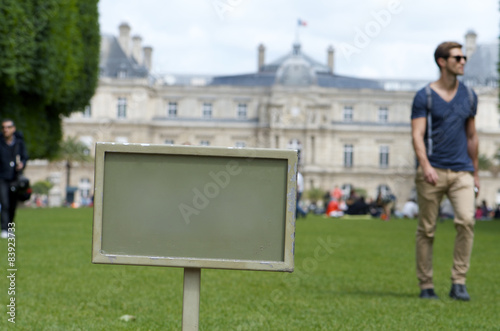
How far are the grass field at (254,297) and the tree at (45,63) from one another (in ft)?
36.7

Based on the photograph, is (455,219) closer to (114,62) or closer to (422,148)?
(422,148)

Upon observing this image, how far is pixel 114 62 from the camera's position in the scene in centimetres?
6656

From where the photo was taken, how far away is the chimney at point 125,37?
222 feet

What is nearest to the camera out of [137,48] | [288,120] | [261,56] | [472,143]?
[472,143]

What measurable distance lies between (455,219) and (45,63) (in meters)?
16.2

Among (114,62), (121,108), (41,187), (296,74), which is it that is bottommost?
(41,187)

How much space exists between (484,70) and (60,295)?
64.1 m

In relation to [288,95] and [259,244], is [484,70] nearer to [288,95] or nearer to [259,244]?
[288,95]

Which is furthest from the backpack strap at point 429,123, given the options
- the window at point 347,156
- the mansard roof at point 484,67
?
the mansard roof at point 484,67

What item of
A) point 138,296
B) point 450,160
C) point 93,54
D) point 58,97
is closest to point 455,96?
point 450,160

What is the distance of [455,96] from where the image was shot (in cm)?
589

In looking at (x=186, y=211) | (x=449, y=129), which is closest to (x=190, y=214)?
(x=186, y=211)

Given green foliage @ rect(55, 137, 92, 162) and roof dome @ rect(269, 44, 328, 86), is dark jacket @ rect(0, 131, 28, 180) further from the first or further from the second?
roof dome @ rect(269, 44, 328, 86)

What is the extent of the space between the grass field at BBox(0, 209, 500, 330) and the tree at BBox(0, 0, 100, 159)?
Answer: 1118cm
